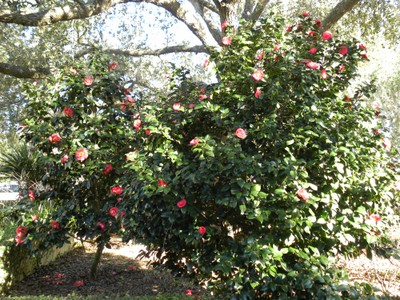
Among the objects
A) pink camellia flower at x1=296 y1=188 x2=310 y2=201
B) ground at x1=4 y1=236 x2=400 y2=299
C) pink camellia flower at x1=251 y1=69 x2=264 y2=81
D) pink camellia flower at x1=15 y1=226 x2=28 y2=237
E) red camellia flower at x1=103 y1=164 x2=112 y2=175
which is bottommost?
ground at x1=4 y1=236 x2=400 y2=299

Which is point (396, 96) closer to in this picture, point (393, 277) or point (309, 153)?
point (393, 277)

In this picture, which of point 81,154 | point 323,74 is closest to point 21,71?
point 81,154

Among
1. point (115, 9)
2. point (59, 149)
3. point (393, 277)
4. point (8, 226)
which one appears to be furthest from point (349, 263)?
point (115, 9)

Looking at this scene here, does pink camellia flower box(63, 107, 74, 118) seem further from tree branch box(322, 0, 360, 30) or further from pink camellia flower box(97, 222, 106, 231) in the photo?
tree branch box(322, 0, 360, 30)

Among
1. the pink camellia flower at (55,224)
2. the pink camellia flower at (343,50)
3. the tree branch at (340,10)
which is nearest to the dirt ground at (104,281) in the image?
the pink camellia flower at (55,224)

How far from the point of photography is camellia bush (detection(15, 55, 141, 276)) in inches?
175

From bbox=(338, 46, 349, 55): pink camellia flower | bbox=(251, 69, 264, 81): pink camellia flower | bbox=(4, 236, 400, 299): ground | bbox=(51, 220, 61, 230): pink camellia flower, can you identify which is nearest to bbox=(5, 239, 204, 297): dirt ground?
bbox=(4, 236, 400, 299): ground

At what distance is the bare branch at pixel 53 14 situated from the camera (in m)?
5.52

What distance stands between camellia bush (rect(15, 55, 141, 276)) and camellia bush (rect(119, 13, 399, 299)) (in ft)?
3.19

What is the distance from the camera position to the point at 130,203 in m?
3.48

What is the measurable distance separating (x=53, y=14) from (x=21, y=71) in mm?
1780

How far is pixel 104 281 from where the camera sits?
549 centimetres

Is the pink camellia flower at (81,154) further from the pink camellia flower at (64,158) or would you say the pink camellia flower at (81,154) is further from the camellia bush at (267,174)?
the camellia bush at (267,174)

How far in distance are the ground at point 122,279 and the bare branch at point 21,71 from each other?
3602 millimetres
